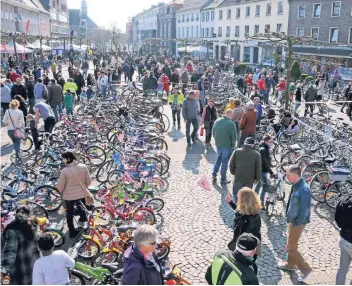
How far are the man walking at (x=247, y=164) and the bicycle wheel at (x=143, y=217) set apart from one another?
68.1 inches

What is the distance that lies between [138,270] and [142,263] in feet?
0.24

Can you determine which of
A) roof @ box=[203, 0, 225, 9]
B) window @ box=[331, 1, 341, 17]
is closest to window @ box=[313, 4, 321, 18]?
window @ box=[331, 1, 341, 17]

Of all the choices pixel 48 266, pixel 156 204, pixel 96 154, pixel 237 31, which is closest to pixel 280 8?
pixel 237 31

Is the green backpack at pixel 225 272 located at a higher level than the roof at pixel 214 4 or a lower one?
lower

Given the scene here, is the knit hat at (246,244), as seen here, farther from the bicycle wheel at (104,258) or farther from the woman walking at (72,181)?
the woman walking at (72,181)

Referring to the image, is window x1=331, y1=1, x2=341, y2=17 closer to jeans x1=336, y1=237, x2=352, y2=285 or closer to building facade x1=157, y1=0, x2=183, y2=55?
jeans x1=336, y1=237, x2=352, y2=285

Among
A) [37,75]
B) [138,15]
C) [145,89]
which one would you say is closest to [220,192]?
[145,89]

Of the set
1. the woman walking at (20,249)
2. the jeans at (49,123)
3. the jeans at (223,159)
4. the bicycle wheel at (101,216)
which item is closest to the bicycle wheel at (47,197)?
the bicycle wheel at (101,216)

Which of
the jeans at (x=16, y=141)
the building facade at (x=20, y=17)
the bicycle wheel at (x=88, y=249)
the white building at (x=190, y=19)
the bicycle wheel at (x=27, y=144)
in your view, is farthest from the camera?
the white building at (x=190, y=19)

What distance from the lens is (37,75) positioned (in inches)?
779

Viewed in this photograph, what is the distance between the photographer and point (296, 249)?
17.5 feet

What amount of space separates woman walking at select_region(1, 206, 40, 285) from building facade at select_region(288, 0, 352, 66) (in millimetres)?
31726

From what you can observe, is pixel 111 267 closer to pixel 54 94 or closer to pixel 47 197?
pixel 47 197

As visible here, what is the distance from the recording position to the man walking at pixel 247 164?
21.9 feet
